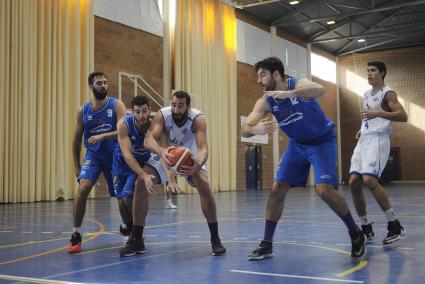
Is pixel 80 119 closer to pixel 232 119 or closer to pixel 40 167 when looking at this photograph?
pixel 40 167

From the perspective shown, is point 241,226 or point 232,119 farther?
point 232,119

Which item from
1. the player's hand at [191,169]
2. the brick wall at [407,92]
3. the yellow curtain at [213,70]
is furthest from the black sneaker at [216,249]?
the brick wall at [407,92]

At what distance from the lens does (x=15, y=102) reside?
16.2 metres

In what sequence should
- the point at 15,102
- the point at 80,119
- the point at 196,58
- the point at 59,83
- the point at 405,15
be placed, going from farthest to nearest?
the point at 405,15 → the point at 196,58 → the point at 59,83 → the point at 15,102 → the point at 80,119

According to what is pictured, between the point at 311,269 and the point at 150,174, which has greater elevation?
the point at 150,174

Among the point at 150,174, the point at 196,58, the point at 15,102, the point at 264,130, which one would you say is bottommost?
the point at 150,174

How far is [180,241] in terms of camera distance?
6.41 metres

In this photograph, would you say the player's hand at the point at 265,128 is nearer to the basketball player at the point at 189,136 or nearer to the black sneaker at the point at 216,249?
the basketball player at the point at 189,136

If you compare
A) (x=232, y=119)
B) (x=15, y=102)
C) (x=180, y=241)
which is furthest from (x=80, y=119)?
(x=232, y=119)

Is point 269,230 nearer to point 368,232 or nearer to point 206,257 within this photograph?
point 206,257

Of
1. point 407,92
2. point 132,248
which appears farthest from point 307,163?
point 407,92

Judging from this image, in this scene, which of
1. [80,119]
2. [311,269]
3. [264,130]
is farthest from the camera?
[80,119]

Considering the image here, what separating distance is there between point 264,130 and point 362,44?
3157 cm

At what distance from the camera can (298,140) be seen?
17.0 feet
